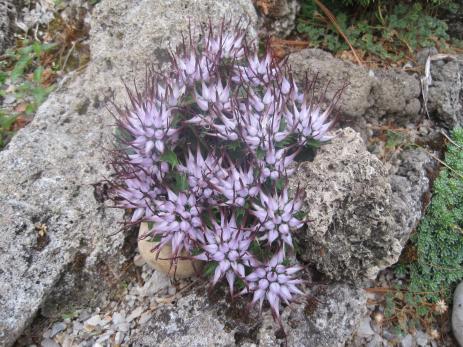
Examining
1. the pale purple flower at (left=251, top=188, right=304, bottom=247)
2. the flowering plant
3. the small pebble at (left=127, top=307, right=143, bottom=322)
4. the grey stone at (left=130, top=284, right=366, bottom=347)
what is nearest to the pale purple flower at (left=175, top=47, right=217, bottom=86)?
the flowering plant

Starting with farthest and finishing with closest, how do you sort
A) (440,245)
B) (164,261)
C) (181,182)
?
(440,245), (164,261), (181,182)

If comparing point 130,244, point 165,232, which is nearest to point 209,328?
point 165,232

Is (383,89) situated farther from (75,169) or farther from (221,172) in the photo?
(75,169)

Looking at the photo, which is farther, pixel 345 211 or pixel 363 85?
pixel 363 85

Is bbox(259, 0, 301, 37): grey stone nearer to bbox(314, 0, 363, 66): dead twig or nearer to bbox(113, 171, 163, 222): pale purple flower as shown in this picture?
bbox(314, 0, 363, 66): dead twig

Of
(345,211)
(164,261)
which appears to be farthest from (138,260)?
(345,211)
